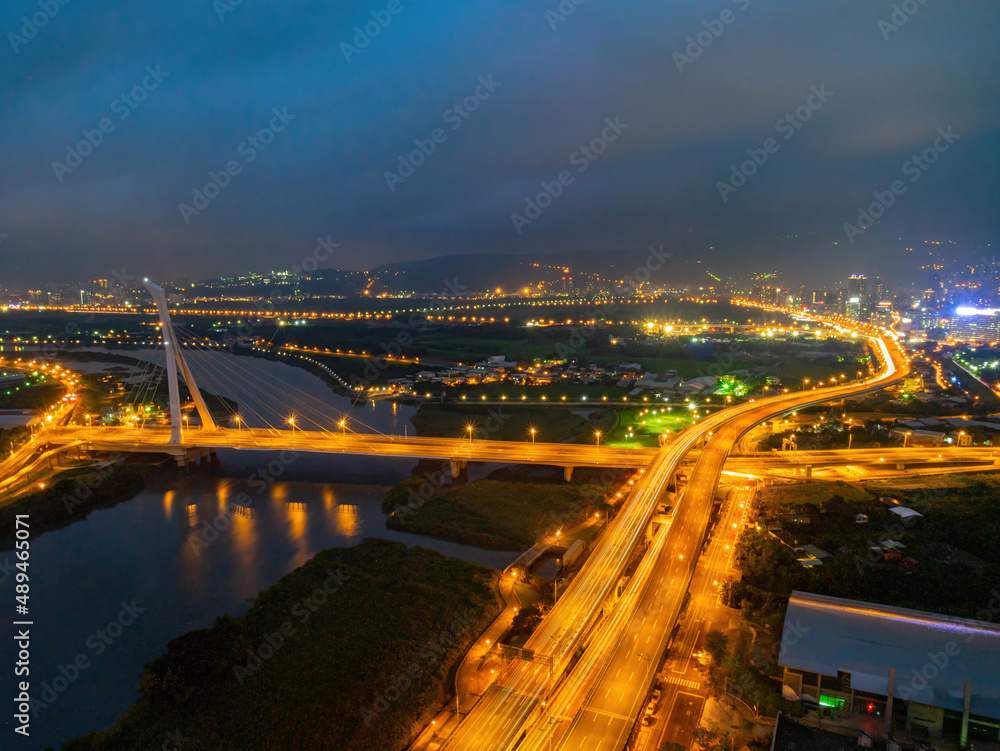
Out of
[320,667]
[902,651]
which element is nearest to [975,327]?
[902,651]

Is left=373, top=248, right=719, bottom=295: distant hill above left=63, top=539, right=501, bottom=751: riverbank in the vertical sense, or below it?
above

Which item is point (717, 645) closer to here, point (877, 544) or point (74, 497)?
point (877, 544)

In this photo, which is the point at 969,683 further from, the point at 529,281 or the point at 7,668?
the point at 529,281

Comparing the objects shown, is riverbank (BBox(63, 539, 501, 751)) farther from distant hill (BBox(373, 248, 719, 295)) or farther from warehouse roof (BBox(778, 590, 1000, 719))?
distant hill (BBox(373, 248, 719, 295))

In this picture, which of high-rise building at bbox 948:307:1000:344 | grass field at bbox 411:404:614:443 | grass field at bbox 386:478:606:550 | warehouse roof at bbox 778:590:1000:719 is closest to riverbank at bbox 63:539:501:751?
grass field at bbox 386:478:606:550

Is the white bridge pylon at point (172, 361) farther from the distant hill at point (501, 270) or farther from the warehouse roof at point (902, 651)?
the distant hill at point (501, 270)

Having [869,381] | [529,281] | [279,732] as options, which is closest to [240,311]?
[529,281]

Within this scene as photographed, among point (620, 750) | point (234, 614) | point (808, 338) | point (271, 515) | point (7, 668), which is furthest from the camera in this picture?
point (808, 338)
